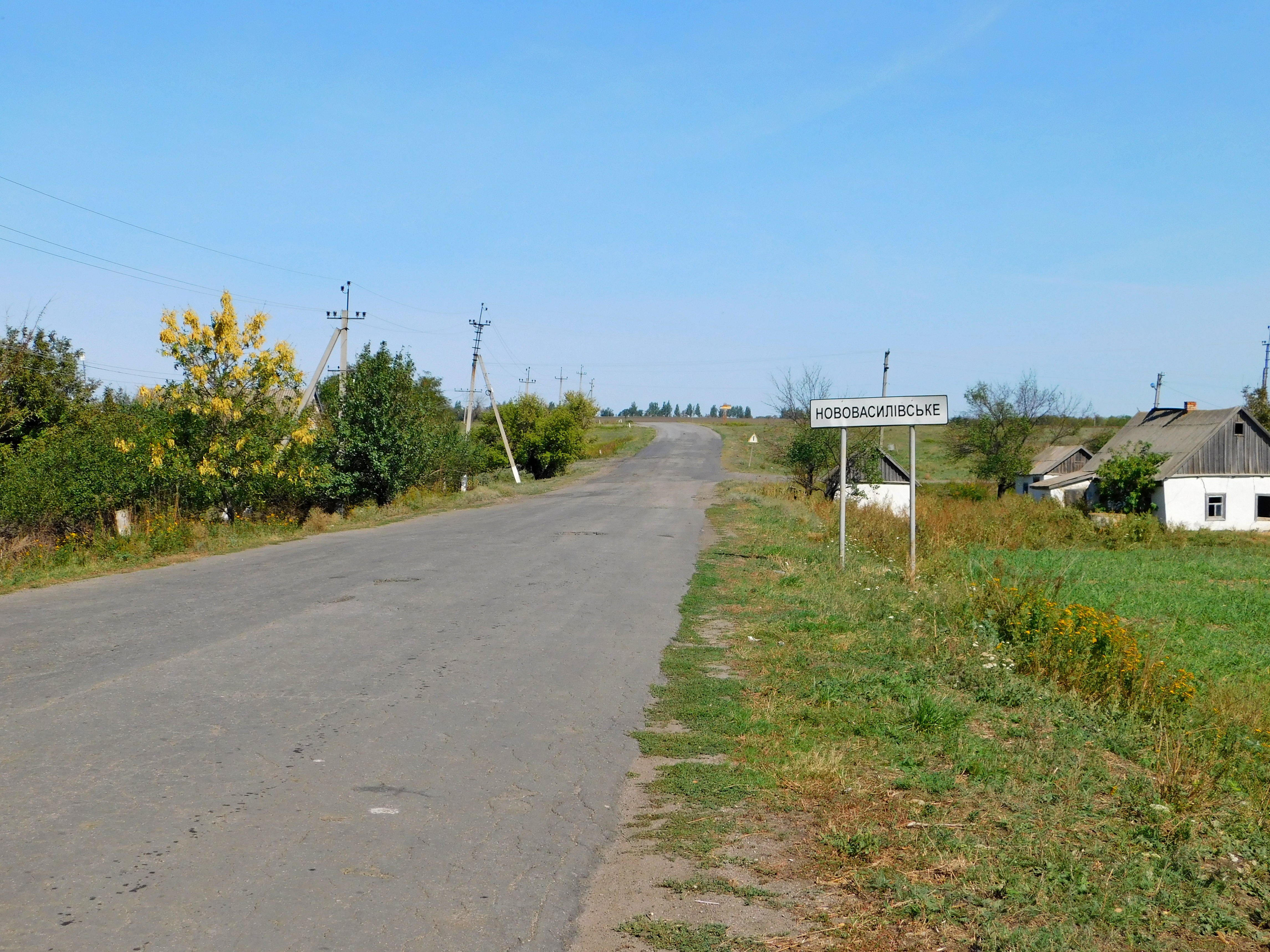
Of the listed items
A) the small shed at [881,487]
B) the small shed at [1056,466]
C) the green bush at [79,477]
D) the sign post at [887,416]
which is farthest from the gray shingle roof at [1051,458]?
the green bush at [79,477]

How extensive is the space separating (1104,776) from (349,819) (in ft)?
14.5

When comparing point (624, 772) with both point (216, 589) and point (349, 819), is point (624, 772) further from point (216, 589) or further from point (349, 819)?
point (216, 589)

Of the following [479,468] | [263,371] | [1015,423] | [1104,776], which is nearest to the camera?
[1104,776]

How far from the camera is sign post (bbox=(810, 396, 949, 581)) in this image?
44.0 feet

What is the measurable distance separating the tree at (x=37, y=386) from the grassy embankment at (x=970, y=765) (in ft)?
68.0

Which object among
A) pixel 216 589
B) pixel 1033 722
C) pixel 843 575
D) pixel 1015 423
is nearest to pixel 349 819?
pixel 1033 722

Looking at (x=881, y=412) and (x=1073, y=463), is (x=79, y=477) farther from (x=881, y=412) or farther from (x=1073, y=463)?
(x=1073, y=463)

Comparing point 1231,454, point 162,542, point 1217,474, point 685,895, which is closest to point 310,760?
point 685,895

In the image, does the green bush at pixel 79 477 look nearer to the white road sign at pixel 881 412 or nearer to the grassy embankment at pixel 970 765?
the grassy embankment at pixel 970 765

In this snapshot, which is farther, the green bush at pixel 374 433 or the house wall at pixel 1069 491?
the house wall at pixel 1069 491

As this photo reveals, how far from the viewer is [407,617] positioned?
34.5 feet

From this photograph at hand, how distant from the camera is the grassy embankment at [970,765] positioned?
12.9 feet

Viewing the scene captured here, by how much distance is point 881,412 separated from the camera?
14031 mm

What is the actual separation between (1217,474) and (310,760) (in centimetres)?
5182
